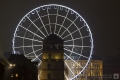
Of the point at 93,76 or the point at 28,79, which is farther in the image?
the point at 93,76

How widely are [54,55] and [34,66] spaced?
29.2ft

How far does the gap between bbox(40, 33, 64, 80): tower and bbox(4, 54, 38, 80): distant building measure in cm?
515

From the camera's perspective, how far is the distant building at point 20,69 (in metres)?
90.0

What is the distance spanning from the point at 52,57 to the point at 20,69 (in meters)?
7.24

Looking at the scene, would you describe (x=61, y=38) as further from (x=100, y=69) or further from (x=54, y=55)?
(x=100, y=69)

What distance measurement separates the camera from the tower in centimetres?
9006

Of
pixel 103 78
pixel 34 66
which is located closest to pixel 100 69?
pixel 103 78

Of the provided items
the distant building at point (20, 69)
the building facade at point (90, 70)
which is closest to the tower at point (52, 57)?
the distant building at point (20, 69)

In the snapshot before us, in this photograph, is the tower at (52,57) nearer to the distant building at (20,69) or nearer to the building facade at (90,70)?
the distant building at (20,69)

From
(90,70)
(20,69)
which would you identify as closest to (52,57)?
(20,69)

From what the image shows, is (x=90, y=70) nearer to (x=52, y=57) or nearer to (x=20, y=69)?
(x=20, y=69)

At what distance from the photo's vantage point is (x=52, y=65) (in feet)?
296

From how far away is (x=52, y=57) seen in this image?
90.2 meters

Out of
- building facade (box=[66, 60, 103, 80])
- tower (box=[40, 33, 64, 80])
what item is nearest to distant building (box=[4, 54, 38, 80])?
tower (box=[40, 33, 64, 80])
